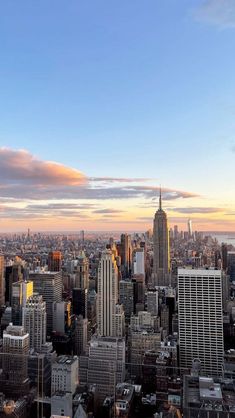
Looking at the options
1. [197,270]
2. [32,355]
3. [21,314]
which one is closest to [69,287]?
[21,314]

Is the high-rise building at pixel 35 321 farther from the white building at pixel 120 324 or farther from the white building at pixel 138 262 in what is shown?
the white building at pixel 138 262

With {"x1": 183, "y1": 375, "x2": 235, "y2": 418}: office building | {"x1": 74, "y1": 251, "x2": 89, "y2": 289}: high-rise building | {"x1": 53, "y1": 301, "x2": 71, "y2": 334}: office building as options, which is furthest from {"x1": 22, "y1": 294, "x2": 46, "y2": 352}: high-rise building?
{"x1": 183, "y1": 375, "x2": 235, "y2": 418}: office building

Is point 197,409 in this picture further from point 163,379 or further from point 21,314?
point 21,314

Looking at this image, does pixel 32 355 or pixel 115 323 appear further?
pixel 115 323

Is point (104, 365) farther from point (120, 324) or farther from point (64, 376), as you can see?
point (120, 324)

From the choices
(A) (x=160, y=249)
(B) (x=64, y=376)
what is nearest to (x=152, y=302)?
(A) (x=160, y=249)

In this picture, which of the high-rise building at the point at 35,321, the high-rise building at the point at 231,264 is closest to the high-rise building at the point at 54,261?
the high-rise building at the point at 35,321
